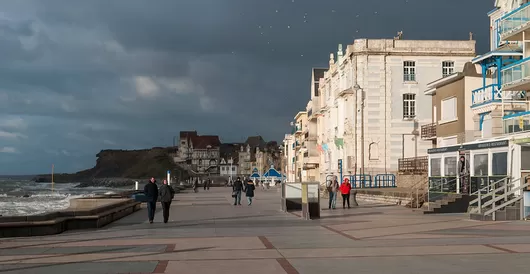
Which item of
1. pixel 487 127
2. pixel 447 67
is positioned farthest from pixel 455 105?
pixel 447 67

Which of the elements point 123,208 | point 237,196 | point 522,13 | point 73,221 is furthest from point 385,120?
point 73,221

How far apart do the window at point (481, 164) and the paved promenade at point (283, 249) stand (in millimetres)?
4354

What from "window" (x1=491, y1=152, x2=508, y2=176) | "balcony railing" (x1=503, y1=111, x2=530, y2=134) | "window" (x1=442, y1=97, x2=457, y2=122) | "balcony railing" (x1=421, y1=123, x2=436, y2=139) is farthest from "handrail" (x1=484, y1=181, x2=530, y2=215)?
"balcony railing" (x1=421, y1=123, x2=436, y2=139)

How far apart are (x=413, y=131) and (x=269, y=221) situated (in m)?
31.1

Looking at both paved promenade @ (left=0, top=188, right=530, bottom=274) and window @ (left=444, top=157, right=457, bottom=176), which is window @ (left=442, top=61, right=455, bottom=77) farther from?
paved promenade @ (left=0, top=188, right=530, bottom=274)

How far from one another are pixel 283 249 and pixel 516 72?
1968cm

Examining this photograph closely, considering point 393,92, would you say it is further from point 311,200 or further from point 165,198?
point 165,198

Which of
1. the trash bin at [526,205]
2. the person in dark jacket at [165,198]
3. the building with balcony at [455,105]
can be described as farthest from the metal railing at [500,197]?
the building with balcony at [455,105]

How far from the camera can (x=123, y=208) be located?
94.5ft

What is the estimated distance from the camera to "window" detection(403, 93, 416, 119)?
177 feet

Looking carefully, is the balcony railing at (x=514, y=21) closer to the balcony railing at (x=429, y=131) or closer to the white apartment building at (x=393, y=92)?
the balcony railing at (x=429, y=131)

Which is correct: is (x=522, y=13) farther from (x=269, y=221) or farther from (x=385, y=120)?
(x=385, y=120)

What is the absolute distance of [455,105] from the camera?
37.3 meters

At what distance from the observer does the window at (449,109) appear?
37541mm
